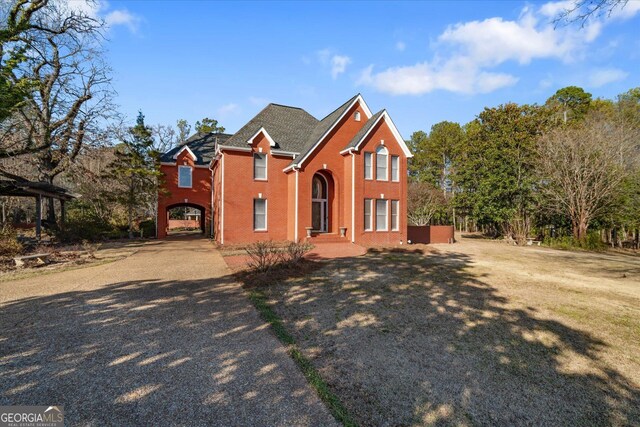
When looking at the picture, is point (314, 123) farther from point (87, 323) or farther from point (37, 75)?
point (87, 323)

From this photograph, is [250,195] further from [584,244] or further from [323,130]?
[584,244]

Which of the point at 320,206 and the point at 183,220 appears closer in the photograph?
the point at 320,206

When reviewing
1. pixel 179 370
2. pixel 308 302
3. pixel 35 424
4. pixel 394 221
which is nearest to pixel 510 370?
pixel 308 302

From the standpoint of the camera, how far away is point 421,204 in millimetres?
35000

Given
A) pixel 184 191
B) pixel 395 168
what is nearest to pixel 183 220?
pixel 184 191

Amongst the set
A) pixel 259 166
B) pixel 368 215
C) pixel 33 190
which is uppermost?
pixel 259 166

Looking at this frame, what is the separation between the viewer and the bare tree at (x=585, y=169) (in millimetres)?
20938

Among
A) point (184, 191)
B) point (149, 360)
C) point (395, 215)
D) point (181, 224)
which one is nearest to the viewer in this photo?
point (149, 360)

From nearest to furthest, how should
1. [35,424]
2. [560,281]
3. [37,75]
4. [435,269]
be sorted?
1. [35,424]
2. [560,281]
3. [435,269]
4. [37,75]

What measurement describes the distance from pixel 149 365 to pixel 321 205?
16950 millimetres

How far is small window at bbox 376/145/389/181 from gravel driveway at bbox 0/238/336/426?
550 inches

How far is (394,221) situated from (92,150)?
22.3m

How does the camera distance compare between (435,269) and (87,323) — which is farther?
(435,269)

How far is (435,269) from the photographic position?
11578mm
